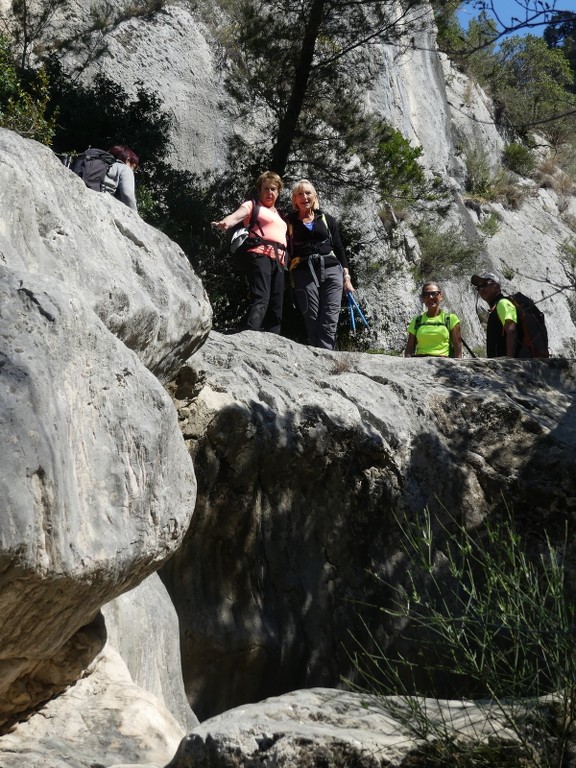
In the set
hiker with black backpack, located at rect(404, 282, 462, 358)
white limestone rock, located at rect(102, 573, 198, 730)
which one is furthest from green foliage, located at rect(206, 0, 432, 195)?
white limestone rock, located at rect(102, 573, 198, 730)

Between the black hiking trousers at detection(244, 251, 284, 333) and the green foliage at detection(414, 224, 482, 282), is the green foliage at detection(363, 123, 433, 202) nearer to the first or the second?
the black hiking trousers at detection(244, 251, 284, 333)

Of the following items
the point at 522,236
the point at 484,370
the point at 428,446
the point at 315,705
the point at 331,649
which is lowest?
the point at 331,649

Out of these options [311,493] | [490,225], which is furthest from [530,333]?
[490,225]

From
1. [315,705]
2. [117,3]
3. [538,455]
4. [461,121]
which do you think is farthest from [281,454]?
[461,121]

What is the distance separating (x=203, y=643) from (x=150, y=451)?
2.57m

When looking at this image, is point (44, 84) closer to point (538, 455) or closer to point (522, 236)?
point (538, 455)

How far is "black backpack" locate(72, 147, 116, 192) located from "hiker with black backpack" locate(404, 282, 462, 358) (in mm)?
3013

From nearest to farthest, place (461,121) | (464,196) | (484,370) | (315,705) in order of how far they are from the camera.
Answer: (315,705) → (484,370) → (464,196) → (461,121)

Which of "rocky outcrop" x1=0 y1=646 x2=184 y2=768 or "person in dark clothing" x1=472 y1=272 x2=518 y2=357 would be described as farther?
"person in dark clothing" x1=472 y1=272 x2=518 y2=357

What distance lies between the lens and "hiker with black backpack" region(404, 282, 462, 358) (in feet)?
29.2

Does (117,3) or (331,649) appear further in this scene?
(117,3)

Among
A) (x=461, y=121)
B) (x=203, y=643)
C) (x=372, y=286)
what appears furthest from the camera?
(x=461, y=121)

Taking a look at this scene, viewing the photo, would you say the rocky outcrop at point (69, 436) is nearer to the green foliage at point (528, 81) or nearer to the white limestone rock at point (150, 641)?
the white limestone rock at point (150, 641)

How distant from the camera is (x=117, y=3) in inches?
680
